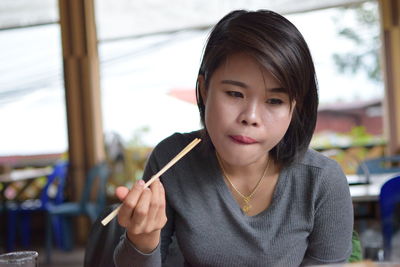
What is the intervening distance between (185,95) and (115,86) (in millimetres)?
865

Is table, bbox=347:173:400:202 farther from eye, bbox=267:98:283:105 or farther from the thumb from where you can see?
the thumb

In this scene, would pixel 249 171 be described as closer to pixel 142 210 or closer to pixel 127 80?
pixel 142 210

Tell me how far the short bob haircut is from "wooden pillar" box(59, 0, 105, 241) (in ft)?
15.9

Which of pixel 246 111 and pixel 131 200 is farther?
pixel 246 111

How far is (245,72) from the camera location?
94 cm

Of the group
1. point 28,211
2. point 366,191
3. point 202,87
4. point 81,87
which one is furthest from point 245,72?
point 28,211

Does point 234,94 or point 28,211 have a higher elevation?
point 234,94

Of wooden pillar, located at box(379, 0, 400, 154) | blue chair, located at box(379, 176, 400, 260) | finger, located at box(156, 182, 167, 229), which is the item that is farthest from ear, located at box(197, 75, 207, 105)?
wooden pillar, located at box(379, 0, 400, 154)

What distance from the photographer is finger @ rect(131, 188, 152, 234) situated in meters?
0.81

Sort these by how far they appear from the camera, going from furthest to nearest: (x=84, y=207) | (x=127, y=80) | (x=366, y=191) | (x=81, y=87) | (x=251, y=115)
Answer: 1. (x=127, y=80)
2. (x=81, y=87)
3. (x=84, y=207)
4. (x=366, y=191)
5. (x=251, y=115)

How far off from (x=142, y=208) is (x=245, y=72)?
0.30 metres

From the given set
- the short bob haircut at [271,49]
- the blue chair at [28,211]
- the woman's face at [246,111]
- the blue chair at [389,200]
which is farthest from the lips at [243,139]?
the blue chair at [28,211]

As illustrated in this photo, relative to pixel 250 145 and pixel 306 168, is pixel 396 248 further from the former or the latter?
pixel 250 145

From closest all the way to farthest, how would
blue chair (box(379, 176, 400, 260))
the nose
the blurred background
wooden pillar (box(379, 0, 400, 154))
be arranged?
the nose
blue chair (box(379, 176, 400, 260))
wooden pillar (box(379, 0, 400, 154))
the blurred background
